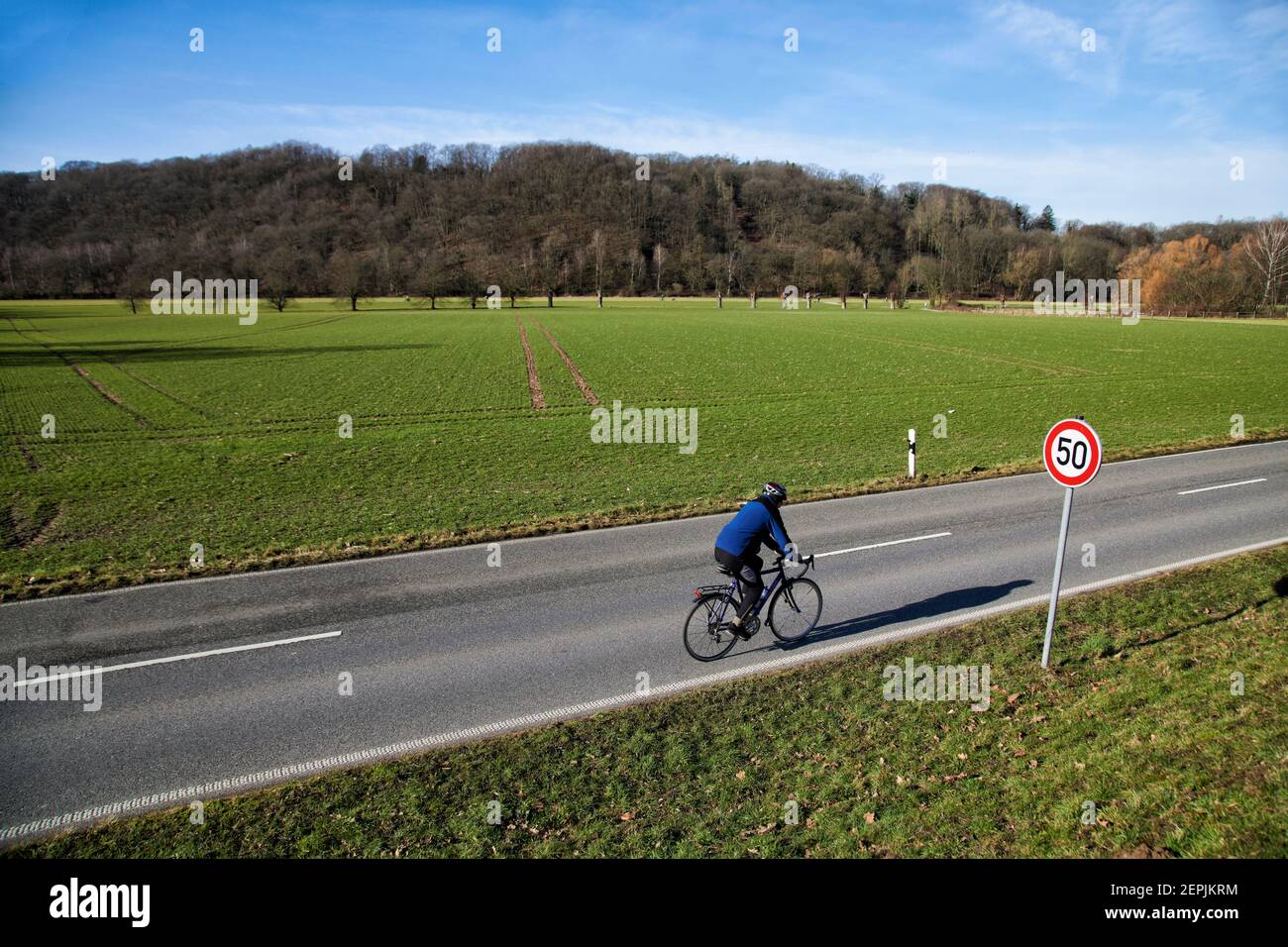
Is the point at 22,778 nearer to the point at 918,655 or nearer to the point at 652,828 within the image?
the point at 652,828

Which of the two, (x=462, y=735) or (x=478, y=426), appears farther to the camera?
(x=478, y=426)

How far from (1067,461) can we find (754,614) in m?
4.05

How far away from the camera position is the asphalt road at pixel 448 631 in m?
7.07

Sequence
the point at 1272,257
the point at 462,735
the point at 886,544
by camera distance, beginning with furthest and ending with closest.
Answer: the point at 1272,257 → the point at 886,544 → the point at 462,735

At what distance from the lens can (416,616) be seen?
10.2 m

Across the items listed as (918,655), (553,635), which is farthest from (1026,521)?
(553,635)

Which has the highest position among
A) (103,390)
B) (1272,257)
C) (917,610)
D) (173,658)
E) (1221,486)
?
(1272,257)

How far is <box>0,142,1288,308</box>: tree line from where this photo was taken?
4643 inches

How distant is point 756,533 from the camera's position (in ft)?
28.8

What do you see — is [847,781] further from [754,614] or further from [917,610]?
[917,610]

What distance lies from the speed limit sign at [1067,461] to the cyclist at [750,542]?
307cm

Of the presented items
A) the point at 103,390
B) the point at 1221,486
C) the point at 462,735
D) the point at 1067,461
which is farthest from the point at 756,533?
the point at 103,390

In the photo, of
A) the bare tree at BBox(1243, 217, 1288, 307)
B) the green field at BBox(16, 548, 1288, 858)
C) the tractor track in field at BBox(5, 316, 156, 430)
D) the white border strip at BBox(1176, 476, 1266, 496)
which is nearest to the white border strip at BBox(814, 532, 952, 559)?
the green field at BBox(16, 548, 1288, 858)

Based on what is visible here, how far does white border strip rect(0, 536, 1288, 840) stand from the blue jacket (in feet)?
4.66
